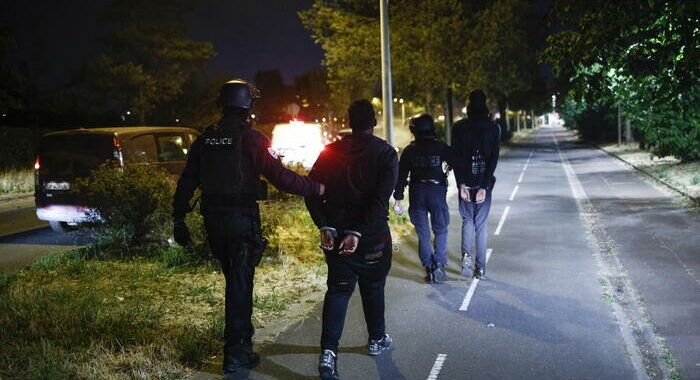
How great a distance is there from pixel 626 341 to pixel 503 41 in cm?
2779

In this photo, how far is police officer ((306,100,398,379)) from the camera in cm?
481

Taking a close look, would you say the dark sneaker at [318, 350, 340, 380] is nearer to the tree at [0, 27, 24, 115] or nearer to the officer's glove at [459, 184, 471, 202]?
the officer's glove at [459, 184, 471, 202]

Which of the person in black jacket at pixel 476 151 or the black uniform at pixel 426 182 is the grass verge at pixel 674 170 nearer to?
the person in black jacket at pixel 476 151

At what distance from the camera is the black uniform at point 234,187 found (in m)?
4.75

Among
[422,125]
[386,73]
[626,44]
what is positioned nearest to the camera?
[422,125]

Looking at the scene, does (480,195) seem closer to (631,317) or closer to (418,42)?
(631,317)

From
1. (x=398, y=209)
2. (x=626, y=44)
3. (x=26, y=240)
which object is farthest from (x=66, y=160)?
(x=626, y=44)

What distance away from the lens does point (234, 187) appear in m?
4.75

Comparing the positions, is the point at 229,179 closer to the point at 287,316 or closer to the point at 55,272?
the point at 287,316

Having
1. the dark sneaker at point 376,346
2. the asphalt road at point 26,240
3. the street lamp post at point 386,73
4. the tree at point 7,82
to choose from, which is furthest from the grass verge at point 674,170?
the tree at point 7,82

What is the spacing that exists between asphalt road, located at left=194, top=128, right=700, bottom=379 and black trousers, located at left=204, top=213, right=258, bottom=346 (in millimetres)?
401

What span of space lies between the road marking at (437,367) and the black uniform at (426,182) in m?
2.38

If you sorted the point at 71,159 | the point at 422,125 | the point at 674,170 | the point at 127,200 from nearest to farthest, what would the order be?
the point at 422,125 < the point at 127,200 < the point at 71,159 < the point at 674,170

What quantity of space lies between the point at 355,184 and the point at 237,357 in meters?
1.58
